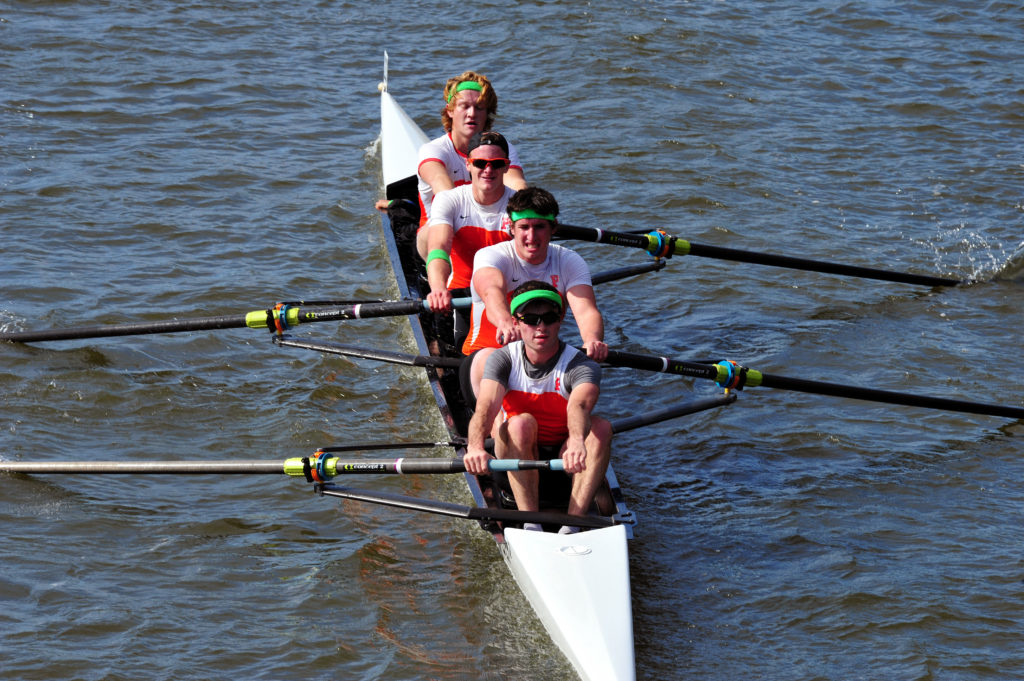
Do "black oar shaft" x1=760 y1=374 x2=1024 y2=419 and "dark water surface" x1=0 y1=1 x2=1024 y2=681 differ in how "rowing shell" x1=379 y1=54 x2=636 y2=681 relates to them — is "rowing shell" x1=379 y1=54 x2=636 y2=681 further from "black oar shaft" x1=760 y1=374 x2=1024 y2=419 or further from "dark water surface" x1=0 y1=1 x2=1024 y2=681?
"black oar shaft" x1=760 y1=374 x2=1024 y2=419

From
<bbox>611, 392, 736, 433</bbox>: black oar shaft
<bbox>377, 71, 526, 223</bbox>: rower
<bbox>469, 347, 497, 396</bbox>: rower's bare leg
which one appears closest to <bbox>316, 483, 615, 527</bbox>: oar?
<bbox>611, 392, 736, 433</bbox>: black oar shaft

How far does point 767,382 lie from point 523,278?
1.68 meters

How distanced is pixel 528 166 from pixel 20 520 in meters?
7.27

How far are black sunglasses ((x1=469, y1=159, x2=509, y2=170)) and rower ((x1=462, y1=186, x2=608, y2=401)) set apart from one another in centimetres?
72

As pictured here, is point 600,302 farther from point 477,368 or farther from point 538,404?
point 538,404

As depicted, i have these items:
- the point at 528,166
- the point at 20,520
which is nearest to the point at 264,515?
the point at 20,520

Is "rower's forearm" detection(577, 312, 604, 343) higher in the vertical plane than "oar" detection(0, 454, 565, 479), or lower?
higher

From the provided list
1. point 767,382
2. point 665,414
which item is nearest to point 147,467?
point 665,414

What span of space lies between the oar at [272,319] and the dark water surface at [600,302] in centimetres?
47

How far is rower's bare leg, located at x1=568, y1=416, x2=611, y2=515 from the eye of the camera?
6.08 m

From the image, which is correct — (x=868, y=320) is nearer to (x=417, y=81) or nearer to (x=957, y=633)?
(x=957, y=633)

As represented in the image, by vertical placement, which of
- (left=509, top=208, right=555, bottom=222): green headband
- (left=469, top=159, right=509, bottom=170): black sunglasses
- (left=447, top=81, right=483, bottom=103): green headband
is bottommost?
(left=509, top=208, right=555, bottom=222): green headband

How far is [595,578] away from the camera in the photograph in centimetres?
563

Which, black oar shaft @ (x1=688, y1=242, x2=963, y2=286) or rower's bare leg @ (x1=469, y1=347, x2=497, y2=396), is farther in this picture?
black oar shaft @ (x1=688, y1=242, x2=963, y2=286)
